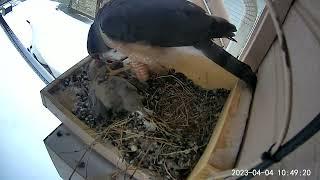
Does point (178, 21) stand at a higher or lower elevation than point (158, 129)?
higher

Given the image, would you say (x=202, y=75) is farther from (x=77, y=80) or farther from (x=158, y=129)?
(x=77, y=80)

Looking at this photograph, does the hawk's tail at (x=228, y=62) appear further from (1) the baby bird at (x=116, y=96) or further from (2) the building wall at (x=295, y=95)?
(1) the baby bird at (x=116, y=96)

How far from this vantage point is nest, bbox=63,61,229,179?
0.73m

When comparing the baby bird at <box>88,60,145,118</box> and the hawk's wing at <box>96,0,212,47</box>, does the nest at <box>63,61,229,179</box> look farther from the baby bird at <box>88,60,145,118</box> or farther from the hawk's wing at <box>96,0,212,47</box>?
the hawk's wing at <box>96,0,212,47</box>

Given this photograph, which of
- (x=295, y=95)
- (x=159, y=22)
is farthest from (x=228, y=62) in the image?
(x=295, y=95)

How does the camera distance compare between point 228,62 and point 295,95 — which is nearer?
point 295,95

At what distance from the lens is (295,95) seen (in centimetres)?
50

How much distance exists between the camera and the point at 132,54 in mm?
804

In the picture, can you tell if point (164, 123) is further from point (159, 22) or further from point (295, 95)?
point (295, 95)

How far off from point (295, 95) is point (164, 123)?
342mm

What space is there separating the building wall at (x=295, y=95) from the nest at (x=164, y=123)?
116 millimetres

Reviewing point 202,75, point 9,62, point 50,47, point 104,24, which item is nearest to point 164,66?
point 202,75

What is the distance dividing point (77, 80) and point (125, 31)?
0.78ft

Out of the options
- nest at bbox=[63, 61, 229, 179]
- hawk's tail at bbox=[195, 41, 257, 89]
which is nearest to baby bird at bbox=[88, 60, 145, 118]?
nest at bbox=[63, 61, 229, 179]
